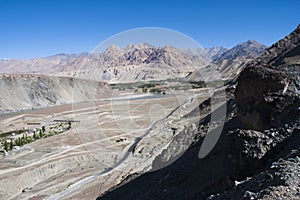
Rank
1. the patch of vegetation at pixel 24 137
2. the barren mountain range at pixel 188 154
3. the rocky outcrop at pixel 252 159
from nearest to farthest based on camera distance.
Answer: the rocky outcrop at pixel 252 159 → the barren mountain range at pixel 188 154 → the patch of vegetation at pixel 24 137

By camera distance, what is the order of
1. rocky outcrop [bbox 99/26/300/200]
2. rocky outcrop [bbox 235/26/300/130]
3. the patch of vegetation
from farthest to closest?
the patch of vegetation
rocky outcrop [bbox 235/26/300/130]
rocky outcrop [bbox 99/26/300/200]

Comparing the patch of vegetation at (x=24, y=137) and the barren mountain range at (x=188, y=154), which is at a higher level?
the barren mountain range at (x=188, y=154)

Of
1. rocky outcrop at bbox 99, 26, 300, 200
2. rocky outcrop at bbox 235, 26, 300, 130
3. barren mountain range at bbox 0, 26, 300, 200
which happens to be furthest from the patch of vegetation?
rocky outcrop at bbox 235, 26, 300, 130

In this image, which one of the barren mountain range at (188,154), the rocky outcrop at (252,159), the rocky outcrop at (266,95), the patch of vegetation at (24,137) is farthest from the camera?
the patch of vegetation at (24,137)

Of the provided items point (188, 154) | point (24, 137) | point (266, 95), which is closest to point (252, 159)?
point (266, 95)

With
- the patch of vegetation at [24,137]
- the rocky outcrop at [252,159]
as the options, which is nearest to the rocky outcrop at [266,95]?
the rocky outcrop at [252,159]

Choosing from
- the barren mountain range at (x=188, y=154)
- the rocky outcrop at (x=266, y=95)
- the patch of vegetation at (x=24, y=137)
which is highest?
the rocky outcrop at (x=266, y=95)

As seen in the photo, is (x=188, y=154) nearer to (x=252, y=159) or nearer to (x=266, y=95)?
(x=266, y=95)

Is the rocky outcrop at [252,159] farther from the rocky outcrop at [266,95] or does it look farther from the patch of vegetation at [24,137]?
the patch of vegetation at [24,137]

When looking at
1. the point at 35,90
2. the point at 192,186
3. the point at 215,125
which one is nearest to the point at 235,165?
the point at 192,186

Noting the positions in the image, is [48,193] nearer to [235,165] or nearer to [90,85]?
[235,165]

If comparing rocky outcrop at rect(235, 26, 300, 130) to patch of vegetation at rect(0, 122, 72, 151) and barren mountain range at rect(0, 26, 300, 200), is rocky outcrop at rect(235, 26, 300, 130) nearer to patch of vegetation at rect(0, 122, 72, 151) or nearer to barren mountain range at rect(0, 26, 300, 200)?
barren mountain range at rect(0, 26, 300, 200)

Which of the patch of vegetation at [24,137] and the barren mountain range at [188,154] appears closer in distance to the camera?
the barren mountain range at [188,154]
